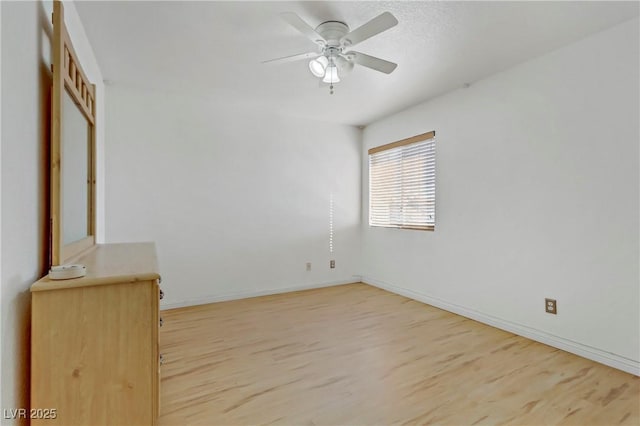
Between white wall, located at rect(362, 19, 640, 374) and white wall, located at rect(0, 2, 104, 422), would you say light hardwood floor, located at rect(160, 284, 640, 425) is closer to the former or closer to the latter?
white wall, located at rect(362, 19, 640, 374)

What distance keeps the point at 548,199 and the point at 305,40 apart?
2.28 m

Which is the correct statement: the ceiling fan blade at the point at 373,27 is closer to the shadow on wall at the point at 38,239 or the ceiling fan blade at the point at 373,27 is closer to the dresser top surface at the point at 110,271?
the shadow on wall at the point at 38,239

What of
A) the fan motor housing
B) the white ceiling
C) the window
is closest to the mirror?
the white ceiling

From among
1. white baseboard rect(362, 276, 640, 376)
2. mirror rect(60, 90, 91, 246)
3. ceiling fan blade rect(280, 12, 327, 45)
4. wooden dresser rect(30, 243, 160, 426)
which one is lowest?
white baseboard rect(362, 276, 640, 376)

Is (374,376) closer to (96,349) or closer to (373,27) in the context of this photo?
(96,349)

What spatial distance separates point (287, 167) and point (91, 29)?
2.39 m

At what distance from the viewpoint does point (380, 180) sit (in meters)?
4.43

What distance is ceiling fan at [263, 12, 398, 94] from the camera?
6.26 feet

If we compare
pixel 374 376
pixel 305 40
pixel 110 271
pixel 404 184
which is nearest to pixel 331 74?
pixel 305 40

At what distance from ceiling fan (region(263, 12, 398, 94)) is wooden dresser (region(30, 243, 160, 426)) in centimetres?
163

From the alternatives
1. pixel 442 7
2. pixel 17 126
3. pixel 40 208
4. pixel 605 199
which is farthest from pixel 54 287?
pixel 605 199

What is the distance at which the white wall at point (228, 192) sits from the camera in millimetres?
3363

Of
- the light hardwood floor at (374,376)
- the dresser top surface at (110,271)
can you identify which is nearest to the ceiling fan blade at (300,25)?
the dresser top surface at (110,271)

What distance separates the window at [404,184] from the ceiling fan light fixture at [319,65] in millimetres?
1734
